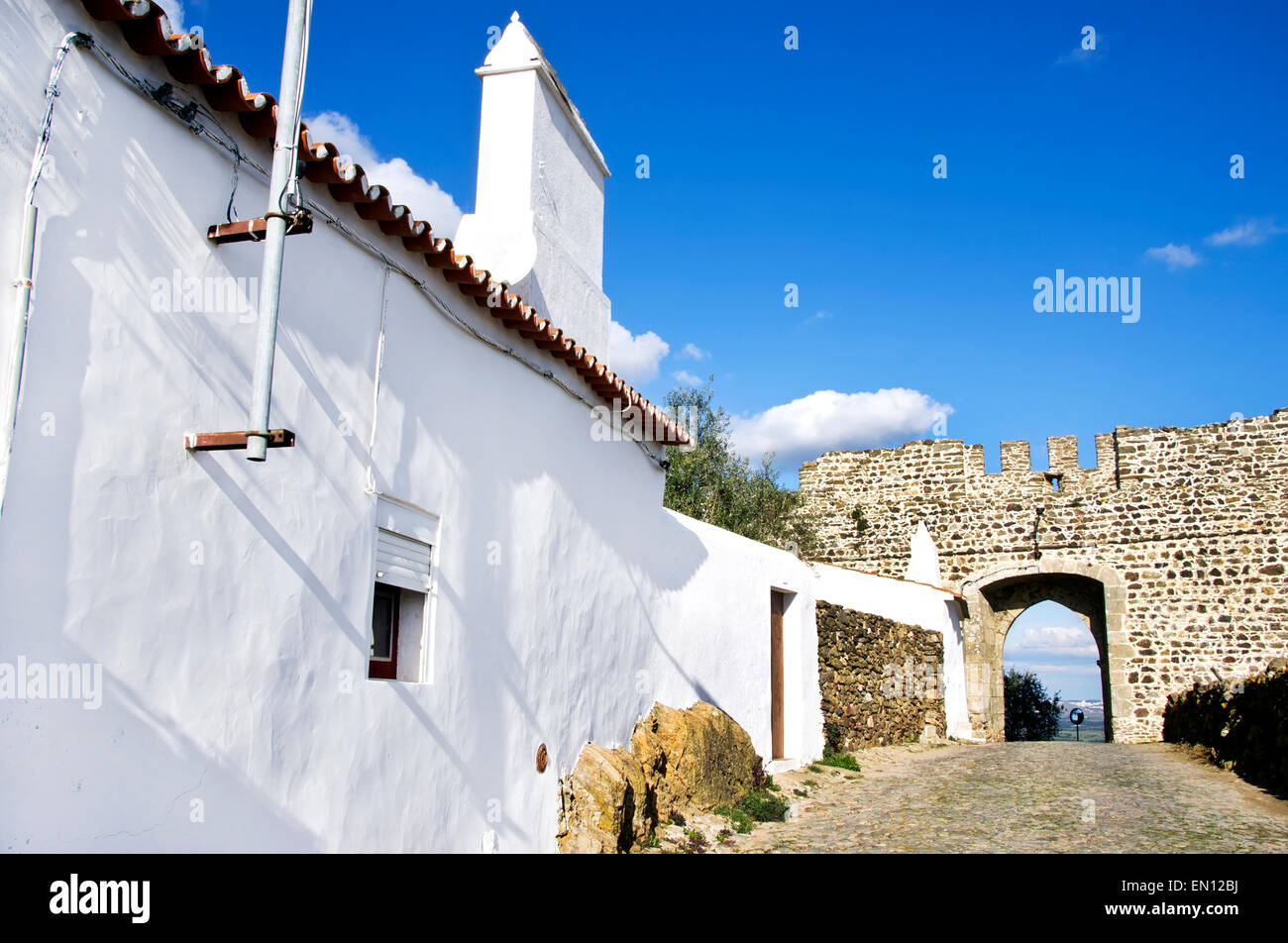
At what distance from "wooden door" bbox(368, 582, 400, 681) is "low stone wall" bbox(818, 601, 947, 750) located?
818 cm

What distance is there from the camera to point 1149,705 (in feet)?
55.9

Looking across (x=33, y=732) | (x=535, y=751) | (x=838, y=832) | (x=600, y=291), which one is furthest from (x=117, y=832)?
(x=600, y=291)

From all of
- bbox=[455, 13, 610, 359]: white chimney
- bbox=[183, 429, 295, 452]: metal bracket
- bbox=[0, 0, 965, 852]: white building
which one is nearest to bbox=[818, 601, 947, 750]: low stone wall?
bbox=[0, 0, 965, 852]: white building

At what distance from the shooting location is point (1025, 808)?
8.63 metres

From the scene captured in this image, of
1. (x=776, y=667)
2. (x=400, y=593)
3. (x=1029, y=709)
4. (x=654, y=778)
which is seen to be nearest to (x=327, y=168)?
(x=400, y=593)

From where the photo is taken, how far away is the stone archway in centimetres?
1736

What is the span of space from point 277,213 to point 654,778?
5.76 meters

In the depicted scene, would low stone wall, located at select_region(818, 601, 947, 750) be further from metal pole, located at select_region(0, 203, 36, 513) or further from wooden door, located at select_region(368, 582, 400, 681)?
metal pole, located at select_region(0, 203, 36, 513)

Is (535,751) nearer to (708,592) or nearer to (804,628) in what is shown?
(708,592)

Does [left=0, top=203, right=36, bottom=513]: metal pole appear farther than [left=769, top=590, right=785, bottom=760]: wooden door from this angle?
No

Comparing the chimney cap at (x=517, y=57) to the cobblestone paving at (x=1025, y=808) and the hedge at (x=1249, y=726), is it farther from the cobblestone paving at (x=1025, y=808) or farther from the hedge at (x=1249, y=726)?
the hedge at (x=1249, y=726)

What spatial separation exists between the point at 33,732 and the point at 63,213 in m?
1.73

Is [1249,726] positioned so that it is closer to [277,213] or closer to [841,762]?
[841,762]

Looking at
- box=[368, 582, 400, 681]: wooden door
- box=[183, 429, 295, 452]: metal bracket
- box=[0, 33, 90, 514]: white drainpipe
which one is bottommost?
box=[368, 582, 400, 681]: wooden door
